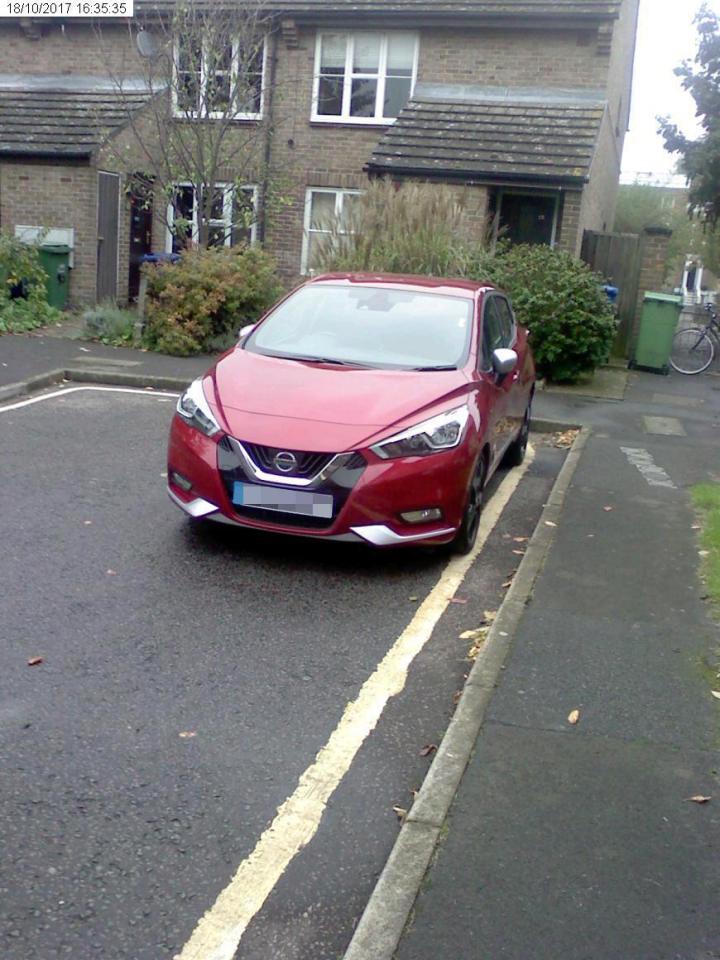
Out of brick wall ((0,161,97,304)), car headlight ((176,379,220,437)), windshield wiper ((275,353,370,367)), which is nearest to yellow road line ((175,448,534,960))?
car headlight ((176,379,220,437))

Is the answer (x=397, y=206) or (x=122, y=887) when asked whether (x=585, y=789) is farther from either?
(x=397, y=206)

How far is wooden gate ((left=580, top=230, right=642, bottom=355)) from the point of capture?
18078 mm

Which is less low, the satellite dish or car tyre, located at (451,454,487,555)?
the satellite dish

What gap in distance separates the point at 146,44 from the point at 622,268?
29.9 ft

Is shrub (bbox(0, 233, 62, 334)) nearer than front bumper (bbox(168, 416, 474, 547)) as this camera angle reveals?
No

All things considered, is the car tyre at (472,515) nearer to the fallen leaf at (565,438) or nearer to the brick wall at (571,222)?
the fallen leaf at (565,438)

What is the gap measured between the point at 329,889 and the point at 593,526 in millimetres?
4472

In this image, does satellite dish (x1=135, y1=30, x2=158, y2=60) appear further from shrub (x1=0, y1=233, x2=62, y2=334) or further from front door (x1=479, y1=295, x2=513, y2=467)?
front door (x1=479, y1=295, x2=513, y2=467)

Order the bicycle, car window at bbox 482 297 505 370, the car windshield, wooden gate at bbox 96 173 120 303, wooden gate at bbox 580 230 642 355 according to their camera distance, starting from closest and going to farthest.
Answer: the car windshield < car window at bbox 482 297 505 370 < the bicycle < wooden gate at bbox 580 230 642 355 < wooden gate at bbox 96 173 120 303

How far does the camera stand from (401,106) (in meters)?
20.3

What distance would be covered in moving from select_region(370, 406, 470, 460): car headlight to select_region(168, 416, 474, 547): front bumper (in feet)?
0.16

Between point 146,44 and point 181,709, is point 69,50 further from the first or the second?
point 181,709

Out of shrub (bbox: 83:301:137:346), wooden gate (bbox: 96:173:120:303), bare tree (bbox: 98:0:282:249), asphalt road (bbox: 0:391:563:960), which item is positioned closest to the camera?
asphalt road (bbox: 0:391:563:960)

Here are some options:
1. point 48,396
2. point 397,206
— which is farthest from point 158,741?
point 397,206
